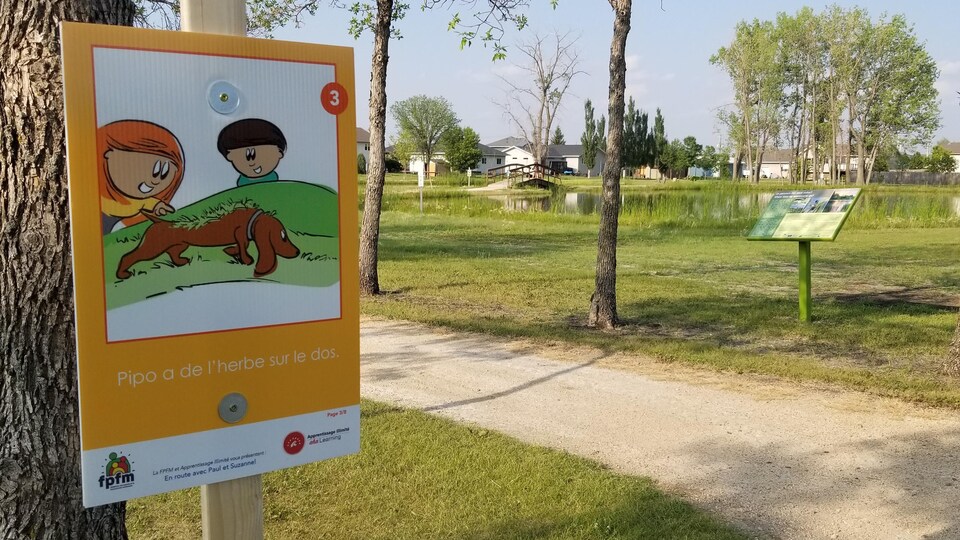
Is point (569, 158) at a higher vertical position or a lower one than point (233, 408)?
higher

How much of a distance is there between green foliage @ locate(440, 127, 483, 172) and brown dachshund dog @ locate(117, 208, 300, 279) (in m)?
76.0

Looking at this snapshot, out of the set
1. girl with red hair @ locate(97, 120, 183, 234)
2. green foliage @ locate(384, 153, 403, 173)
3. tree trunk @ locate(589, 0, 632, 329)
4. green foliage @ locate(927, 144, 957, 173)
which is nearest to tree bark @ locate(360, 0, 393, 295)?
tree trunk @ locate(589, 0, 632, 329)

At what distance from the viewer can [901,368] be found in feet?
22.8

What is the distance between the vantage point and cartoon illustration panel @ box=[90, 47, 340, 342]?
6.64 feet

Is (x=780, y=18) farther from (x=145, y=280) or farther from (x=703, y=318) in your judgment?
(x=145, y=280)

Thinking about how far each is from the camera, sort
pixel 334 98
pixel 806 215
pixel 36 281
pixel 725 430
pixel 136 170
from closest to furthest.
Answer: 1. pixel 136 170
2. pixel 334 98
3. pixel 36 281
4. pixel 725 430
5. pixel 806 215

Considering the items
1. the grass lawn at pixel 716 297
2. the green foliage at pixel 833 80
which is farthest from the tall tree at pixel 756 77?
the grass lawn at pixel 716 297

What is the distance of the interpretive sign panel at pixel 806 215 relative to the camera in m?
9.09

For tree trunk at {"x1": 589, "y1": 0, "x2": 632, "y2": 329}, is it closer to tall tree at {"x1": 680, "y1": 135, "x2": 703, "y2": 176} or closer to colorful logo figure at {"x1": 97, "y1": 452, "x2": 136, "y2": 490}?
colorful logo figure at {"x1": 97, "y1": 452, "x2": 136, "y2": 490}

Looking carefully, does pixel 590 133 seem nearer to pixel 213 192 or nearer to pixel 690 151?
pixel 690 151

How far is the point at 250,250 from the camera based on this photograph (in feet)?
7.23

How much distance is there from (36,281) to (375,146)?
8.55 m

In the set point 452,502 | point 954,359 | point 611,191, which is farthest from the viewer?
point 611,191

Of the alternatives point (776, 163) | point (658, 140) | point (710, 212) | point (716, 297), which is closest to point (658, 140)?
point (658, 140)
